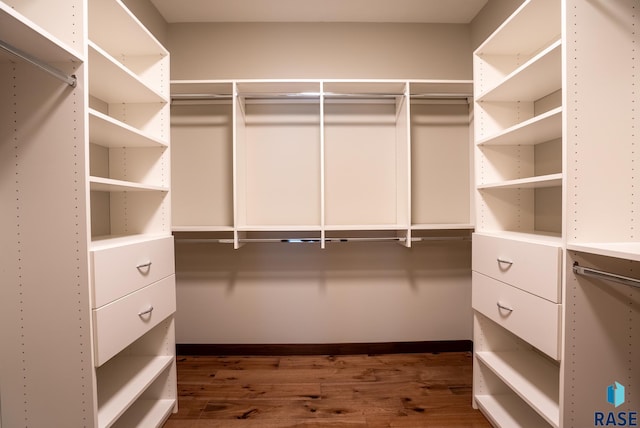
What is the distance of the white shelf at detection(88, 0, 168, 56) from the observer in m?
1.28

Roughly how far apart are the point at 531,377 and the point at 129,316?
188 centimetres

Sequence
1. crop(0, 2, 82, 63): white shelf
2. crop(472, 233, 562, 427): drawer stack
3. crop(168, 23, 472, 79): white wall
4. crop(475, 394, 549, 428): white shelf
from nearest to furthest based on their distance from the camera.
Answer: crop(0, 2, 82, 63): white shelf → crop(472, 233, 562, 427): drawer stack → crop(475, 394, 549, 428): white shelf → crop(168, 23, 472, 79): white wall

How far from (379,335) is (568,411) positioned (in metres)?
1.38

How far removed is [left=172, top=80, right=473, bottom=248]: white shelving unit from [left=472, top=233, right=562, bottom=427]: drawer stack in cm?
80

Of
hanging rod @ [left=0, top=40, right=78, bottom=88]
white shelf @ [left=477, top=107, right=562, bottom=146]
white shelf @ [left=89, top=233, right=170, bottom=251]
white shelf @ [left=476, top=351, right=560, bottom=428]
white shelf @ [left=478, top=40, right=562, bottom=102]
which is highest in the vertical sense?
white shelf @ [left=478, top=40, right=562, bottom=102]

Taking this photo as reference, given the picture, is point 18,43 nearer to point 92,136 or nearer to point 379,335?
point 92,136

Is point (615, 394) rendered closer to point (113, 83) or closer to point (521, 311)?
point (521, 311)

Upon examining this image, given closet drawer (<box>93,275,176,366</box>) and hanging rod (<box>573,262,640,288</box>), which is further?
closet drawer (<box>93,275,176,366</box>)

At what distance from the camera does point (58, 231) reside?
3.39 feet

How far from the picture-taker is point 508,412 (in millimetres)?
1585

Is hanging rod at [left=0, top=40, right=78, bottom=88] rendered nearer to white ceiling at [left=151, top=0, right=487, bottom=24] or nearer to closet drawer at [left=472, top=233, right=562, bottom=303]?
white ceiling at [left=151, top=0, right=487, bottom=24]

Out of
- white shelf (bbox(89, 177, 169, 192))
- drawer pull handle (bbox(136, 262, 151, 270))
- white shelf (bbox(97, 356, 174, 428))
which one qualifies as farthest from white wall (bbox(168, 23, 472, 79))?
white shelf (bbox(97, 356, 174, 428))

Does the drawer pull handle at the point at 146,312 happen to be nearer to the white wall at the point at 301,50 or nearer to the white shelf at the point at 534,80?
the white wall at the point at 301,50

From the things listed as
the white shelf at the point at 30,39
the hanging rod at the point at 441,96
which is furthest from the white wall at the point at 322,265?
the white shelf at the point at 30,39
